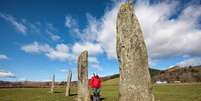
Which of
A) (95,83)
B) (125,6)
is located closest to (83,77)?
(95,83)

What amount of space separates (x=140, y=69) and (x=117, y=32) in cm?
210

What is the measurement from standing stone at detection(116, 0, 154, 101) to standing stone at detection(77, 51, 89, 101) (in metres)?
9.93

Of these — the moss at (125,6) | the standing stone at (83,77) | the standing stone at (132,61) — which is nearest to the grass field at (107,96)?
the standing stone at (83,77)

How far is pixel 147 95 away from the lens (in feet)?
36.7

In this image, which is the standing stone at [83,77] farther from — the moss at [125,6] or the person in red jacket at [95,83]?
the moss at [125,6]

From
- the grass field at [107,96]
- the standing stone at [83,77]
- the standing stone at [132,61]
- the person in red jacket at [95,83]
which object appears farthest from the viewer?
the grass field at [107,96]

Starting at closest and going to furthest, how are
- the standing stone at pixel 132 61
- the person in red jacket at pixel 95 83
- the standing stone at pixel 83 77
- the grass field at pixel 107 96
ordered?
the standing stone at pixel 132 61 → the person in red jacket at pixel 95 83 → the standing stone at pixel 83 77 → the grass field at pixel 107 96

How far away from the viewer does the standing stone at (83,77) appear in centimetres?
2117

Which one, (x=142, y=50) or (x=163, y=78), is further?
(x=163, y=78)

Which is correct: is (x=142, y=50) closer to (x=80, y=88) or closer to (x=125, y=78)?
(x=125, y=78)

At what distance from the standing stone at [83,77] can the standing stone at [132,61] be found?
993 centimetres

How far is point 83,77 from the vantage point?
848 inches

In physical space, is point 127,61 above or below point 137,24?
below

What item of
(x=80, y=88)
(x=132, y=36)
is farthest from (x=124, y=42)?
(x=80, y=88)
